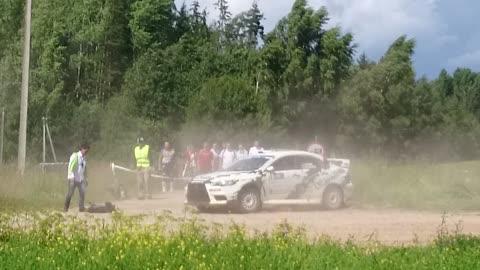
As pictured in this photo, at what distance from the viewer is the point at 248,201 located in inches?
874

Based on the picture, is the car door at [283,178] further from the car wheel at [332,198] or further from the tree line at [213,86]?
the tree line at [213,86]

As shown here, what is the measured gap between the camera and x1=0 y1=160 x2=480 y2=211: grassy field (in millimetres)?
24016

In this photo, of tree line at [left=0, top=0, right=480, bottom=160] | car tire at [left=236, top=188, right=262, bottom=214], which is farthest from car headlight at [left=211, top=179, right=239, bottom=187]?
tree line at [left=0, top=0, right=480, bottom=160]

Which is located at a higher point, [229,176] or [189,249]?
[229,176]

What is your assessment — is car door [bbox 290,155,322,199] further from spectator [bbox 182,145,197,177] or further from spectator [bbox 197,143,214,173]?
spectator [bbox 182,145,197,177]

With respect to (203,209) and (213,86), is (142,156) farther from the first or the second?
(213,86)

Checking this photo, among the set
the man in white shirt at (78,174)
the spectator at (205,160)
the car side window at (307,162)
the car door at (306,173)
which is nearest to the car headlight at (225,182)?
the car door at (306,173)

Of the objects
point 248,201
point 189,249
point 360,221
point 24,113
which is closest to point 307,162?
point 248,201

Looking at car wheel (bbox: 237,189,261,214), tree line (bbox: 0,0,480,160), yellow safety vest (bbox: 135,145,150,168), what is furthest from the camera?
tree line (bbox: 0,0,480,160)

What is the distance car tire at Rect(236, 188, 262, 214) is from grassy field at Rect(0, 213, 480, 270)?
8233 millimetres

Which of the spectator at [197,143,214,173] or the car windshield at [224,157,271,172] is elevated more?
the spectator at [197,143,214,173]

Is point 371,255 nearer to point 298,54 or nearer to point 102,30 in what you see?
point 298,54

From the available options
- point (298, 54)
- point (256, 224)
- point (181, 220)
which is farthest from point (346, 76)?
point (181, 220)

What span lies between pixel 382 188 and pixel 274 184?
5025 mm
